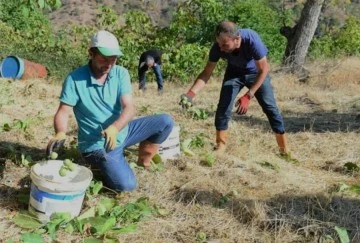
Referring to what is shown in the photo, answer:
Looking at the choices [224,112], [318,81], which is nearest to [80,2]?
[318,81]

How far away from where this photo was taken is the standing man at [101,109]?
345 cm

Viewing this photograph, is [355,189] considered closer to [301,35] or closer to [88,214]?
[88,214]

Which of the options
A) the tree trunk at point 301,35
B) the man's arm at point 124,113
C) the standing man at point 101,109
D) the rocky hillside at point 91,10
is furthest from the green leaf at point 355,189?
the rocky hillside at point 91,10

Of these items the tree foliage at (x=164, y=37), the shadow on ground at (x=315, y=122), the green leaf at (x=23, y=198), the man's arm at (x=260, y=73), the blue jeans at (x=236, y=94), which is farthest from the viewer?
the tree foliage at (x=164, y=37)

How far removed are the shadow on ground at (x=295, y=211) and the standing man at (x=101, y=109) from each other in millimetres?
533

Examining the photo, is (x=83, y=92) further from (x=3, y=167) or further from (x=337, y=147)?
→ (x=337, y=147)

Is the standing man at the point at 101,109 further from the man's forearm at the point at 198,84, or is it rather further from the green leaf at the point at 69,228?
the man's forearm at the point at 198,84

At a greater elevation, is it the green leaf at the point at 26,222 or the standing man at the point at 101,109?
the standing man at the point at 101,109

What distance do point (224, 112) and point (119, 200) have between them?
5.24 ft

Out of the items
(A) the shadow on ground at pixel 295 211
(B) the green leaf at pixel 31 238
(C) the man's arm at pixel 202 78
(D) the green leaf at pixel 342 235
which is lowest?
(A) the shadow on ground at pixel 295 211

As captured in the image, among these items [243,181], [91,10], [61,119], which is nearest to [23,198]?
[61,119]

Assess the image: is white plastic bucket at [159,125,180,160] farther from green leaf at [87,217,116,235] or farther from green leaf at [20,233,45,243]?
green leaf at [20,233,45,243]

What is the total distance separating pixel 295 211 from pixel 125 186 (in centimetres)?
119

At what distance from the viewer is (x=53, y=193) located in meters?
3.05
